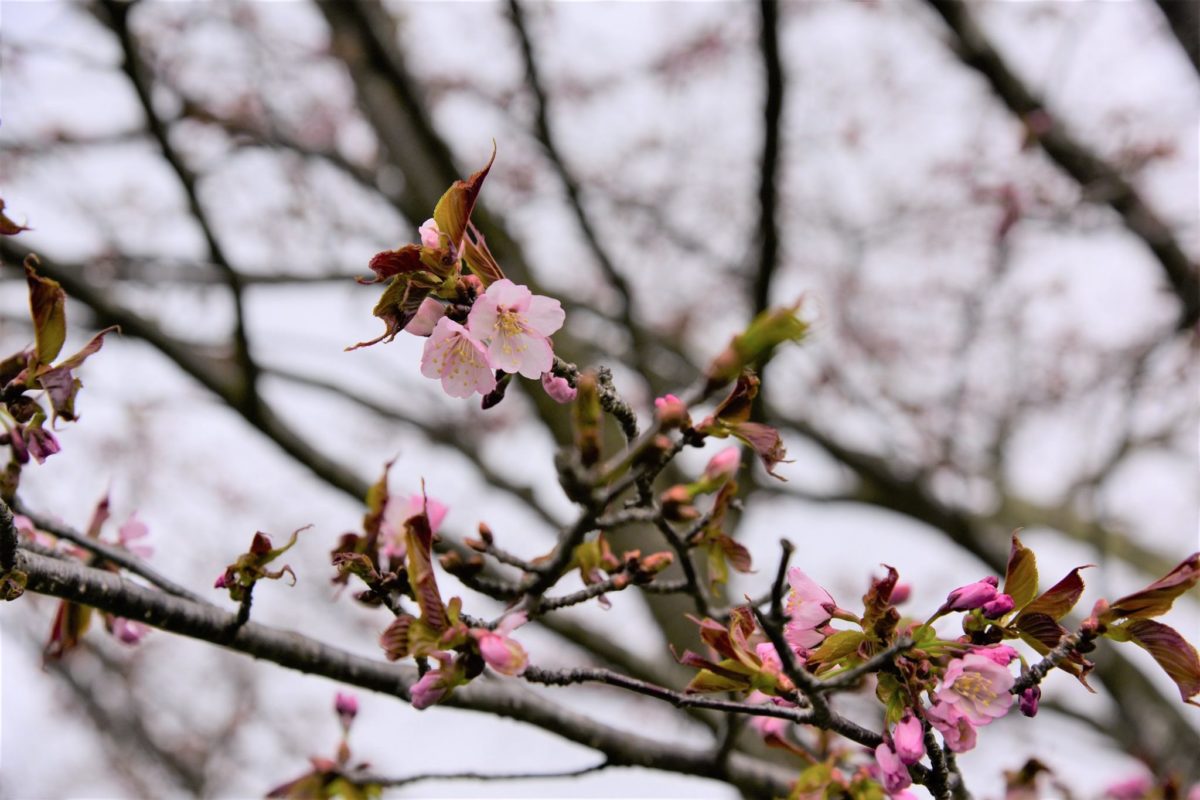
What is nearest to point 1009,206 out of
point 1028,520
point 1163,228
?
point 1163,228

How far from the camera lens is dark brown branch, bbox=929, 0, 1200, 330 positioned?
3.32 metres

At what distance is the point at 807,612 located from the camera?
0.88 metres

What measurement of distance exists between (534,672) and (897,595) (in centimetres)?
49

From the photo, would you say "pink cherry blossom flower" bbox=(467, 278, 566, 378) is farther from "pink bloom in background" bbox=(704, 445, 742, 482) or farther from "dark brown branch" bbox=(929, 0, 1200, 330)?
"dark brown branch" bbox=(929, 0, 1200, 330)

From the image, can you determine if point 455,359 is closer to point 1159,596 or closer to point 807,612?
point 807,612

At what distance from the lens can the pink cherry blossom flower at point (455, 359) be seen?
828mm

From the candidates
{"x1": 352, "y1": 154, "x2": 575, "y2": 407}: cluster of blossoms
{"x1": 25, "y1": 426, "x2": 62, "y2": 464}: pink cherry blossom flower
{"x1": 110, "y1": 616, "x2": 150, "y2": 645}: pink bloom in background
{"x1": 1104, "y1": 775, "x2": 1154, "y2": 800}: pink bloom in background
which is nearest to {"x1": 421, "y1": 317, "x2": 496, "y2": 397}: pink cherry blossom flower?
{"x1": 352, "y1": 154, "x2": 575, "y2": 407}: cluster of blossoms

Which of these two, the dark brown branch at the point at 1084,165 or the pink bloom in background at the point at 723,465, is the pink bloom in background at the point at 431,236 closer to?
the pink bloom in background at the point at 723,465

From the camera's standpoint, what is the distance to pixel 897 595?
3.52 ft

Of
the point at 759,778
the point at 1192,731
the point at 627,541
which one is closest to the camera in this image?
the point at 759,778

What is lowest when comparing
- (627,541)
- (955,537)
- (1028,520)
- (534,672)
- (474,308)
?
(534,672)

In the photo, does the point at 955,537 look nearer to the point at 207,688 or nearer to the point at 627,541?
the point at 627,541

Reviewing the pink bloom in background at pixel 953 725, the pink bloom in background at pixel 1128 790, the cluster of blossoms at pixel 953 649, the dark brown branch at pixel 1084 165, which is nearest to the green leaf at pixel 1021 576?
the cluster of blossoms at pixel 953 649

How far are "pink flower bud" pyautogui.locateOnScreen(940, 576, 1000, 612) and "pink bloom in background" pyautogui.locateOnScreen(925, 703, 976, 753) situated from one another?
0.09m
